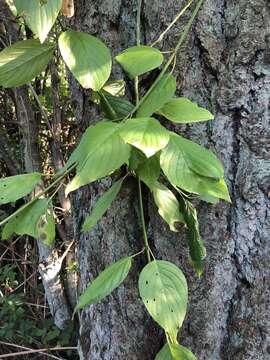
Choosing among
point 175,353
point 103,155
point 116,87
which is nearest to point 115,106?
point 116,87

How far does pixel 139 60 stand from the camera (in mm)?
587

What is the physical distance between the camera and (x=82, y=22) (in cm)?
76

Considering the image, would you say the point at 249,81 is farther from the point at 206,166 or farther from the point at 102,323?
the point at 102,323

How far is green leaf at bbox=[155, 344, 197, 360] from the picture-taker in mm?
611

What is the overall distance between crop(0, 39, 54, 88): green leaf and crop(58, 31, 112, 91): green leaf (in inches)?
2.1

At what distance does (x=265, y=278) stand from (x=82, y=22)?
0.47 metres

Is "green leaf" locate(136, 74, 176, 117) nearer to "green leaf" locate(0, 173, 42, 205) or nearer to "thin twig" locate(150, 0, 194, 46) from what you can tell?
"thin twig" locate(150, 0, 194, 46)

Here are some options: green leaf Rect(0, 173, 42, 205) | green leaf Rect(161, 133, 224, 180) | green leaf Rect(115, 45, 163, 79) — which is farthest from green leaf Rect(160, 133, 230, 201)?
green leaf Rect(0, 173, 42, 205)

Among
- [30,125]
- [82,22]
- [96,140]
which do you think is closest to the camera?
[96,140]

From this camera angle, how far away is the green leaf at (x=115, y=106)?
2.16 ft

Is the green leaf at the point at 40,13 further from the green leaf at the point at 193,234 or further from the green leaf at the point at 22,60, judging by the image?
the green leaf at the point at 193,234

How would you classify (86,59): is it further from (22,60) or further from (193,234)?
(193,234)

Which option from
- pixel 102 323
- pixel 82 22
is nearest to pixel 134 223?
pixel 102 323

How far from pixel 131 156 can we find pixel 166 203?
10cm
